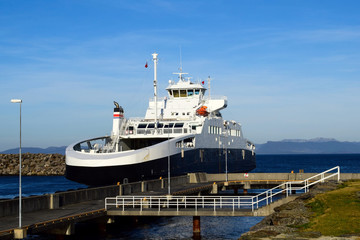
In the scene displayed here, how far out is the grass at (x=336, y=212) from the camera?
25.8 metres

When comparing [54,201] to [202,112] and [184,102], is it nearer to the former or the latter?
[202,112]

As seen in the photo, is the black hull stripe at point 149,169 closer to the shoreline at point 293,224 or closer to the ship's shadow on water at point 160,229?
the ship's shadow on water at point 160,229

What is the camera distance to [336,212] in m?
29.5

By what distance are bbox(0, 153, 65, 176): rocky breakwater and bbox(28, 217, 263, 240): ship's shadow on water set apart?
87639 mm

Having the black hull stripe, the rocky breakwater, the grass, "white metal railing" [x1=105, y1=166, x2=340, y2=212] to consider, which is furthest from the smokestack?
the rocky breakwater

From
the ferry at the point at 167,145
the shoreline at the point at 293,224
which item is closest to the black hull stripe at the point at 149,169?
the ferry at the point at 167,145

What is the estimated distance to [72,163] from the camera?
52.0 m

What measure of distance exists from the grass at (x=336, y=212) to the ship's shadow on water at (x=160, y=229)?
759 cm

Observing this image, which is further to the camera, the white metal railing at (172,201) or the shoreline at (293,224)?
the white metal railing at (172,201)

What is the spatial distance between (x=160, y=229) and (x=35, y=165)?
9852 centimetres

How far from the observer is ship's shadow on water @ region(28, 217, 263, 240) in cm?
3644

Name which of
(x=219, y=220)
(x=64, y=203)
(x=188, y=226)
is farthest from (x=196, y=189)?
(x=64, y=203)

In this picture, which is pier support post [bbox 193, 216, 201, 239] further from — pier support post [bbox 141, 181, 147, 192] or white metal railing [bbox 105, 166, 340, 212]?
pier support post [bbox 141, 181, 147, 192]

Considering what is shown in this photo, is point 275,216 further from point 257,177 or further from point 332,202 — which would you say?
point 257,177
